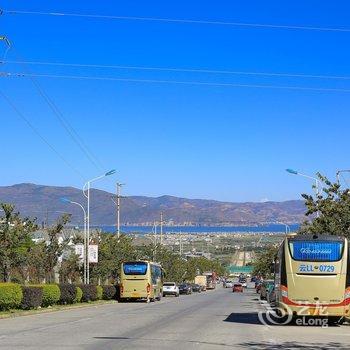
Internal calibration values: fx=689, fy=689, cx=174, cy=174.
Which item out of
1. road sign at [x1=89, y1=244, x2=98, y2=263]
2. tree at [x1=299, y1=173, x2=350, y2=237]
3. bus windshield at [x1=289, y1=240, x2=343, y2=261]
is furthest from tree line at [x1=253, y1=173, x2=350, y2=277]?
road sign at [x1=89, y1=244, x2=98, y2=263]

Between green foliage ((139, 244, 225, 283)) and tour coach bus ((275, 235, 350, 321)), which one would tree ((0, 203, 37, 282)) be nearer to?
tour coach bus ((275, 235, 350, 321))

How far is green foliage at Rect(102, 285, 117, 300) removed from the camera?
5241 centimetres

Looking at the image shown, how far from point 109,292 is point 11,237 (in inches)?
497

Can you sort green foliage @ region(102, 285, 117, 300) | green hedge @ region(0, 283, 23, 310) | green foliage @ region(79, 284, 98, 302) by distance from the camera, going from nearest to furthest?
green hedge @ region(0, 283, 23, 310)
green foliage @ region(79, 284, 98, 302)
green foliage @ region(102, 285, 117, 300)

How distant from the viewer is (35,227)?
45.8m

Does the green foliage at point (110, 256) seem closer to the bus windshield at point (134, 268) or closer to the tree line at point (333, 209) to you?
the bus windshield at point (134, 268)

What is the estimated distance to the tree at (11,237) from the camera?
43.0 m

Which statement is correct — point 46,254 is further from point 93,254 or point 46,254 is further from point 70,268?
point 70,268

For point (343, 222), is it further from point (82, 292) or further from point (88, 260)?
point (88, 260)

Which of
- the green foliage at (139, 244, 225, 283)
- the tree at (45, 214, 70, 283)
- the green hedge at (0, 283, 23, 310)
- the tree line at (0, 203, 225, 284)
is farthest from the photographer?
the green foliage at (139, 244, 225, 283)

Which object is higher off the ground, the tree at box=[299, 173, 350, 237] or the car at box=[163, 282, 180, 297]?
the tree at box=[299, 173, 350, 237]

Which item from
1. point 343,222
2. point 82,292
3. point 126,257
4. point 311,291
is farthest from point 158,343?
point 126,257

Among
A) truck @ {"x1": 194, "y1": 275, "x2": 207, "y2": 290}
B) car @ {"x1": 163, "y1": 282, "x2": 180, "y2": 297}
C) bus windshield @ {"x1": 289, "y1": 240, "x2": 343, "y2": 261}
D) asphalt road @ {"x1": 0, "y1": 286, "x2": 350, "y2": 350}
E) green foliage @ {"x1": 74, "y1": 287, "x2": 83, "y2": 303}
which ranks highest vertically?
bus windshield @ {"x1": 289, "y1": 240, "x2": 343, "y2": 261}

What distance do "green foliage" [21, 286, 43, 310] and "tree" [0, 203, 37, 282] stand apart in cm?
887
